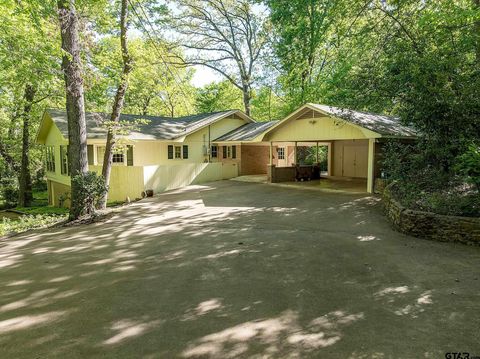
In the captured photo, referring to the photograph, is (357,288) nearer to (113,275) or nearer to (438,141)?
(113,275)

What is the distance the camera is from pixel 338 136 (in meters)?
14.4

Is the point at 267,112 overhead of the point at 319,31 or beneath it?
beneath

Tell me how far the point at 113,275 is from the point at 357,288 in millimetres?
4218

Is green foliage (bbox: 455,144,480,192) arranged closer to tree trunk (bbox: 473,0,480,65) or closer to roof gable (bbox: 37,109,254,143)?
tree trunk (bbox: 473,0,480,65)

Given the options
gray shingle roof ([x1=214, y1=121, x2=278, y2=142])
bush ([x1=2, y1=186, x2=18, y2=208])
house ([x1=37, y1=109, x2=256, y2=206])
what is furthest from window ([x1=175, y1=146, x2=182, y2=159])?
bush ([x1=2, y1=186, x2=18, y2=208])

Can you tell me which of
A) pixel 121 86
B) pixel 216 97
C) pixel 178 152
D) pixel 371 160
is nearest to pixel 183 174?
pixel 178 152

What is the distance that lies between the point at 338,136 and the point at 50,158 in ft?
64.1

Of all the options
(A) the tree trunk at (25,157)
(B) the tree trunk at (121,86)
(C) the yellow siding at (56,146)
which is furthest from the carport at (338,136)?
(A) the tree trunk at (25,157)

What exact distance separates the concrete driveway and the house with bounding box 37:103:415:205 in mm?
6758

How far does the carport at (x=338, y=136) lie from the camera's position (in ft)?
43.4

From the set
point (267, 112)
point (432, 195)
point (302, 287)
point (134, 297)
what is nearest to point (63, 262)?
point (134, 297)

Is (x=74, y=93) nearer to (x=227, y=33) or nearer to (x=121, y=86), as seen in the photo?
(x=121, y=86)

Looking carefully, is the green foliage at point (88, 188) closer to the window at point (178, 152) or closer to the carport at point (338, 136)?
the carport at point (338, 136)

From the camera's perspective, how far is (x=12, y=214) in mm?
18703
